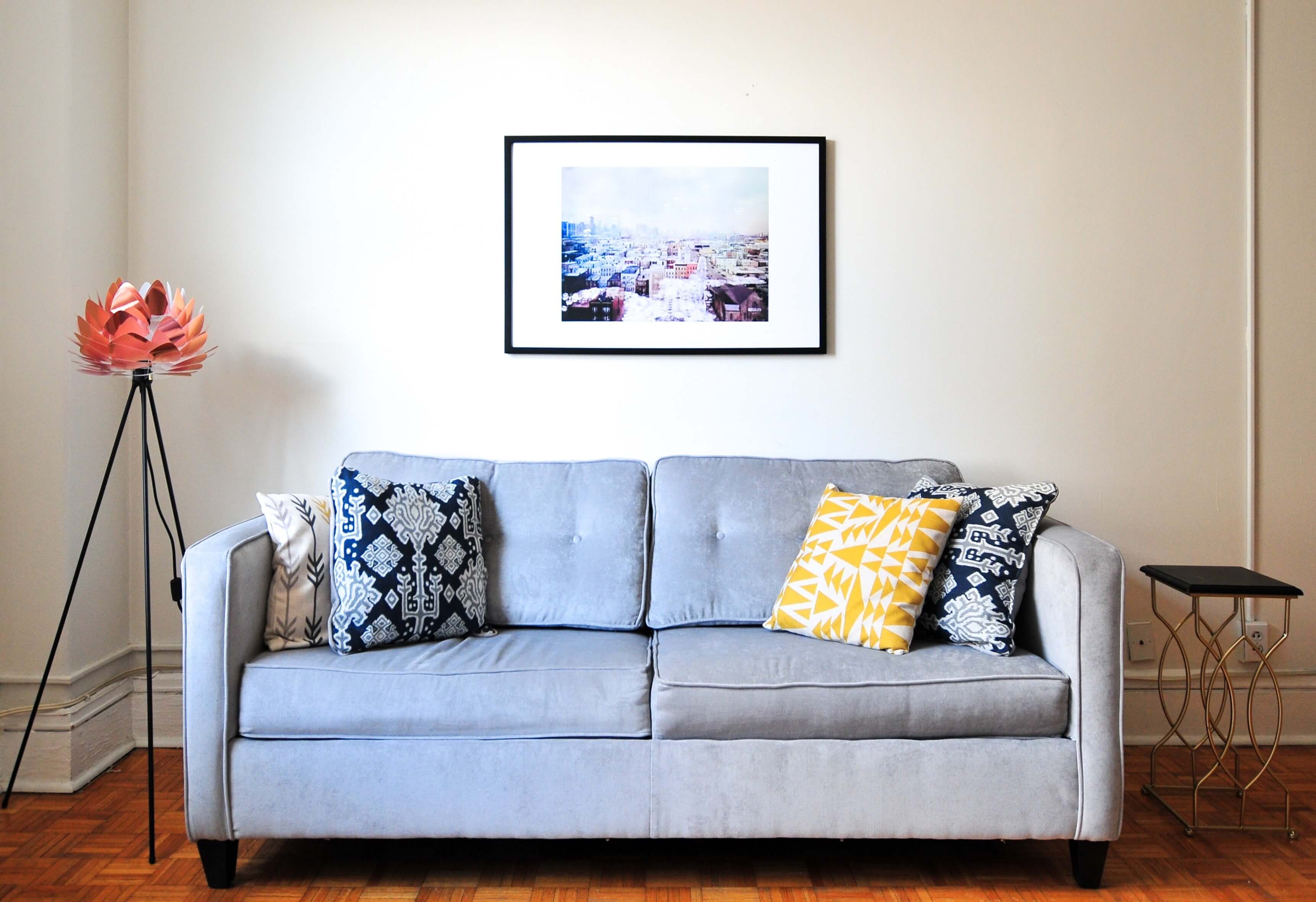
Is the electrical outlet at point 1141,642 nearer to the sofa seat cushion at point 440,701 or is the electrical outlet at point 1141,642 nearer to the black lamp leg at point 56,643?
the sofa seat cushion at point 440,701

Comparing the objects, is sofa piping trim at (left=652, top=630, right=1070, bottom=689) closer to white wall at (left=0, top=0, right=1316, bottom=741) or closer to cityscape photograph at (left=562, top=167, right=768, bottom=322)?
white wall at (left=0, top=0, right=1316, bottom=741)

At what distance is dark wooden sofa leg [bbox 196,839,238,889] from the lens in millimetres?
1888

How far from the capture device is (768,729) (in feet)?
6.17

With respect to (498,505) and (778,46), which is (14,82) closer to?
(498,505)

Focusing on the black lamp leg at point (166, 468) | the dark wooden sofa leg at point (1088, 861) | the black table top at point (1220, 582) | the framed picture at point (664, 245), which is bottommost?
the dark wooden sofa leg at point (1088, 861)

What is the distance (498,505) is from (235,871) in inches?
41.6

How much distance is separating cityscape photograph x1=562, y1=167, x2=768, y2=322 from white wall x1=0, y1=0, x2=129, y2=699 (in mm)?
1409

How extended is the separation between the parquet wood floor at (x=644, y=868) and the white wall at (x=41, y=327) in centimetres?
52

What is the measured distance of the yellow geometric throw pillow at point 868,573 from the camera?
2.04 metres

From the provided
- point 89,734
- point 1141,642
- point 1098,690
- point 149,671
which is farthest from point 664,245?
point 89,734

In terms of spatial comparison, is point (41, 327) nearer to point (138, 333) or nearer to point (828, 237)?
point (138, 333)

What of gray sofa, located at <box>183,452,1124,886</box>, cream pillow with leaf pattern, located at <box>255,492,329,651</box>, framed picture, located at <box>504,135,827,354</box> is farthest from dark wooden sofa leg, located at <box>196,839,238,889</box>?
framed picture, located at <box>504,135,827,354</box>

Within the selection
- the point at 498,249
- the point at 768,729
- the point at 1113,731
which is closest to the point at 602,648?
the point at 768,729

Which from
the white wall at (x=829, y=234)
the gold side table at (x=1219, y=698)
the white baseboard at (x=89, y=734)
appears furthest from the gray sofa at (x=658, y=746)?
the white wall at (x=829, y=234)
